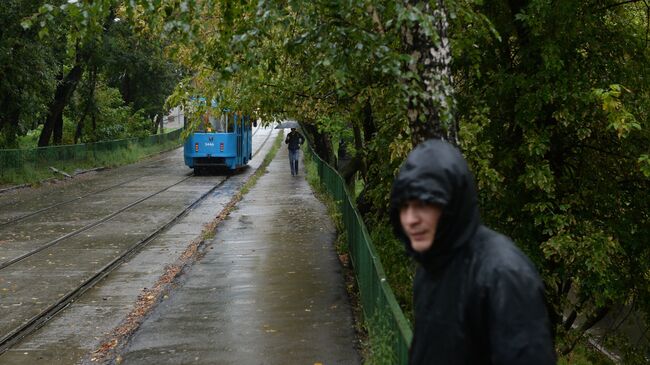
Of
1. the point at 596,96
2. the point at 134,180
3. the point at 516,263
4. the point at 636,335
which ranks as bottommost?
the point at 636,335

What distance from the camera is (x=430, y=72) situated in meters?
5.86

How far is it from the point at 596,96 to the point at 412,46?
3352 millimetres

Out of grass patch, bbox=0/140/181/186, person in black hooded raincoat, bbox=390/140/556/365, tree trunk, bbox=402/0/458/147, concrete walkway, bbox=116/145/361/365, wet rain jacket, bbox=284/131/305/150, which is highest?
tree trunk, bbox=402/0/458/147

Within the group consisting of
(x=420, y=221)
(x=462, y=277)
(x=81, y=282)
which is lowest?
(x=81, y=282)

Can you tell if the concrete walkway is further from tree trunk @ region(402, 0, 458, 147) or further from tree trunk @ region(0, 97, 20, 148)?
tree trunk @ region(0, 97, 20, 148)

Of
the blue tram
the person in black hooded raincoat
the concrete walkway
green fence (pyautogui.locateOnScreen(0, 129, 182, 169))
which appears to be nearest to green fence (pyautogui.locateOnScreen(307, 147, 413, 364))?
the concrete walkway

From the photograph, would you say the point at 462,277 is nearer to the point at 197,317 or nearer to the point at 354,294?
the point at 197,317

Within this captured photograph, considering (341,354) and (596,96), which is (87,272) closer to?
(341,354)

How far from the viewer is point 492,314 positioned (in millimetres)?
2141

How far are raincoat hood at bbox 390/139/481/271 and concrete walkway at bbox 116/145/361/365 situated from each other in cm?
560

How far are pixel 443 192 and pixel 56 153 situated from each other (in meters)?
30.9

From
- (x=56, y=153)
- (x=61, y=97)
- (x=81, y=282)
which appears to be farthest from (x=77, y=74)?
(x=81, y=282)

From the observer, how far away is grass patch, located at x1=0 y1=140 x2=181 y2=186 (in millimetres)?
26766

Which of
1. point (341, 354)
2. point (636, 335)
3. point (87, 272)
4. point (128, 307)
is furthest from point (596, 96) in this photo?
point (636, 335)
